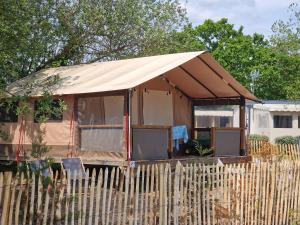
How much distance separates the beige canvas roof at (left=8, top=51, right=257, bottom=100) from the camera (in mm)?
12445

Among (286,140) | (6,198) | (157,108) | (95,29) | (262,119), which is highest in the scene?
(95,29)

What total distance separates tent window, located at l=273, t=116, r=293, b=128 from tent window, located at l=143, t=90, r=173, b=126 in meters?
20.0

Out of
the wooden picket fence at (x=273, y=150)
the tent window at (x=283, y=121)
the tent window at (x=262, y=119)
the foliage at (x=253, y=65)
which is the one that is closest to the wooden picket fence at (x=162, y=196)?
the wooden picket fence at (x=273, y=150)

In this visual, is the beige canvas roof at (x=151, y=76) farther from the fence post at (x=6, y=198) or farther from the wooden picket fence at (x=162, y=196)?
the fence post at (x=6, y=198)

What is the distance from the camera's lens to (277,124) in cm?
3441

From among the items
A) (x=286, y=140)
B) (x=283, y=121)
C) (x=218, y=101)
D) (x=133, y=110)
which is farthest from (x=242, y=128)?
(x=283, y=121)

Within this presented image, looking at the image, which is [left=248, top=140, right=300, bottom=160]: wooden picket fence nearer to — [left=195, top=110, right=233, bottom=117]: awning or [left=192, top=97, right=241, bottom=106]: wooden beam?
[left=192, top=97, right=241, bottom=106]: wooden beam

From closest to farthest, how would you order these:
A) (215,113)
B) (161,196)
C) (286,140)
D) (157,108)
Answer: (161,196), (157,108), (215,113), (286,140)

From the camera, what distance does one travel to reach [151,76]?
39.4 ft

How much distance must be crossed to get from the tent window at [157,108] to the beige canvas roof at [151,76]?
59 cm

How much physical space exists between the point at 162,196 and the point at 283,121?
2926 centimetres

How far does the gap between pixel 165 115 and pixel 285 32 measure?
705 inches

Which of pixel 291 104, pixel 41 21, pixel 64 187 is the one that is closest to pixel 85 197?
pixel 64 187

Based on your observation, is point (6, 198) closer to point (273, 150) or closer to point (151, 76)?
point (151, 76)
